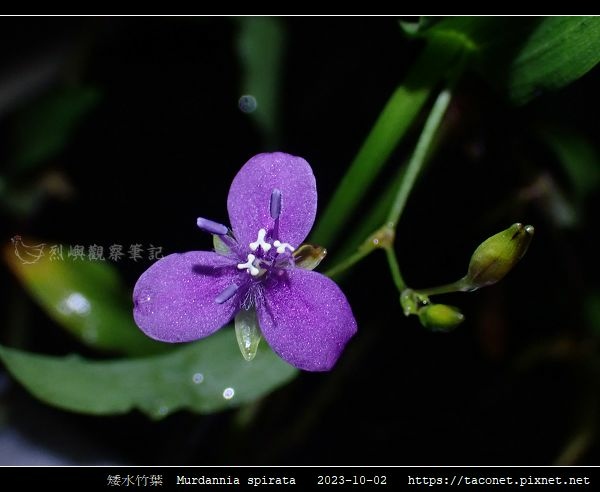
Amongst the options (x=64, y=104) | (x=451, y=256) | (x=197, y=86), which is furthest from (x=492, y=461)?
(x=64, y=104)

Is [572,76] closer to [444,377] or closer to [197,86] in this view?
[444,377]

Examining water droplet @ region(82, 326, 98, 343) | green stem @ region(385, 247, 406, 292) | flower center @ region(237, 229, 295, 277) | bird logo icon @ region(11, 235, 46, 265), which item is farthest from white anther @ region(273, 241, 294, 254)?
bird logo icon @ region(11, 235, 46, 265)

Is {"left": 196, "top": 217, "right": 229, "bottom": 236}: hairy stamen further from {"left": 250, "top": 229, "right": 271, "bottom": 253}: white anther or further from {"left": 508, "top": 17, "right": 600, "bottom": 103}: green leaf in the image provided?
{"left": 508, "top": 17, "right": 600, "bottom": 103}: green leaf

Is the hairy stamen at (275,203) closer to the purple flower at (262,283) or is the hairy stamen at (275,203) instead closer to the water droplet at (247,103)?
the purple flower at (262,283)

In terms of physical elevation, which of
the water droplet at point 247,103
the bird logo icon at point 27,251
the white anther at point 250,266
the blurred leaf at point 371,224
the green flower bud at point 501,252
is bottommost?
the green flower bud at point 501,252

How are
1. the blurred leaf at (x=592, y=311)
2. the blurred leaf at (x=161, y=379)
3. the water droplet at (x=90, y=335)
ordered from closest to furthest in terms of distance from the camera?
1. the blurred leaf at (x=161, y=379)
2. the water droplet at (x=90, y=335)
3. the blurred leaf at (x=592, y=311)

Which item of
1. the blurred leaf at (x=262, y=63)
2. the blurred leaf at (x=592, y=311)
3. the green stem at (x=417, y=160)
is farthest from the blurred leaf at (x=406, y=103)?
the blurred leaf at (x=592, y=311)
